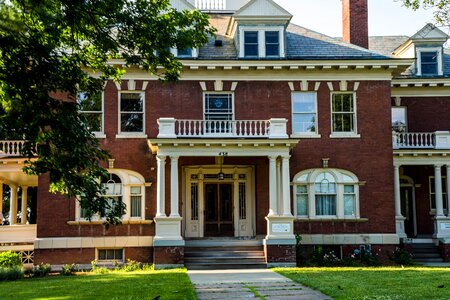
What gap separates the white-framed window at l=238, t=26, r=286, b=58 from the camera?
26.5 meters

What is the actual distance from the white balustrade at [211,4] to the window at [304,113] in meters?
8.93

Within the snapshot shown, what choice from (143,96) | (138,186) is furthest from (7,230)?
(143,96)

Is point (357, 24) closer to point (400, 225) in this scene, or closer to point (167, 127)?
point (400, 225)

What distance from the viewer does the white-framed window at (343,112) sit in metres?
26.3

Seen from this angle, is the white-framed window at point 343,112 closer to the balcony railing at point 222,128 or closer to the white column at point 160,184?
the balcony railing at point 222,128

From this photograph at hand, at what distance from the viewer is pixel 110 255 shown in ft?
82.3

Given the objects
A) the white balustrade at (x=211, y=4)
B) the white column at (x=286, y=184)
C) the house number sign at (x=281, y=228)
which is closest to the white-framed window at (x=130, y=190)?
the house number sign at (x=281, y=228)

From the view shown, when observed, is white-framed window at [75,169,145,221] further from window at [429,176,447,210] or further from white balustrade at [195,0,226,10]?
window at [429,176,447,210]

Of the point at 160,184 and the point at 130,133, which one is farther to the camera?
the point at 130,133

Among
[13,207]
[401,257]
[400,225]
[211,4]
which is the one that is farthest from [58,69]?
[211,4]

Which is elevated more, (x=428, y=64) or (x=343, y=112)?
(x=428, y=64)

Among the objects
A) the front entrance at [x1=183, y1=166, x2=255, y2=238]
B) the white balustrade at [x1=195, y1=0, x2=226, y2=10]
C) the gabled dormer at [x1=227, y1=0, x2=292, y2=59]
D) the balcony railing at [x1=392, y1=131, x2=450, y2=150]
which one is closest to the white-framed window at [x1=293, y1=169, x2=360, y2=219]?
the front entrance at [x1=183, y1=166, x2=255, y2=238]

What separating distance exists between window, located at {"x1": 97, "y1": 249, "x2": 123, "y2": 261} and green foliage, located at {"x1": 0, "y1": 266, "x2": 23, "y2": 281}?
479 centimetres

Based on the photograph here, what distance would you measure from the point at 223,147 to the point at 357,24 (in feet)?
31.8
